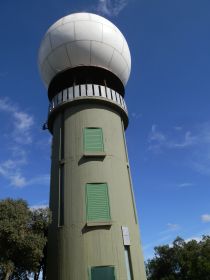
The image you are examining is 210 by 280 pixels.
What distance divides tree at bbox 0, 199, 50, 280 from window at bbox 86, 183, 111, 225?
285 centimetres

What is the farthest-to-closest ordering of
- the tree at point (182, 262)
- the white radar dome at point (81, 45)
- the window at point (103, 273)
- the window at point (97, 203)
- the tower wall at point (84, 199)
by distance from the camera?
1. the tree at point (182, 262)
2. the white radar dome at point (81, 45)
3. the window at point (97, 203)
4. the tower wall at point (84, 199)
5. the window at point (103, 273)

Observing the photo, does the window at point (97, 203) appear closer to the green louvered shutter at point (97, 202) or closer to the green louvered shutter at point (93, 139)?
the green louvered shutter at point (97, 202)

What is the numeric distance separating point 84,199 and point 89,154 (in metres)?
3.21

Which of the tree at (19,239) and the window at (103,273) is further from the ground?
the tree at (19,239)

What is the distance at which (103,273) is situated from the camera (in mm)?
17078

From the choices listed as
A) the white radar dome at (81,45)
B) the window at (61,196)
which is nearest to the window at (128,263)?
the window at (61,196)

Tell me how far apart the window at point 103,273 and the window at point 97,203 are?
8.58ft

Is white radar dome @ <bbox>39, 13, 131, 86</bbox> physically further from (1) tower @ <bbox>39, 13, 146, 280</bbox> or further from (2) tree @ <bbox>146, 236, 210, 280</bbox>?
(2) tree @ <bbox>146, 236, 210, 280</bbox>

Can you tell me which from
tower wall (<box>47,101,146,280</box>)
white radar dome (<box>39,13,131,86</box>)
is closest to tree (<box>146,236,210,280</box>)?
tower wall (<box>47,101,146,280</box>)

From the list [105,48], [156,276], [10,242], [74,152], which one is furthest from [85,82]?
[156,276]

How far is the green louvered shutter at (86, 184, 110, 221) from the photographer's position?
61.2ft

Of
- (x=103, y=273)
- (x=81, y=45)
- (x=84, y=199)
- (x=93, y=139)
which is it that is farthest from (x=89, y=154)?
(x=81, y=45)

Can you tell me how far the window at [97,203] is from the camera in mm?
18605

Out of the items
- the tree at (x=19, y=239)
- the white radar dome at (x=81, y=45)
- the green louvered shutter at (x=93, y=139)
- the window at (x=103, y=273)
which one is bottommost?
the window at (x=103, y=273)
